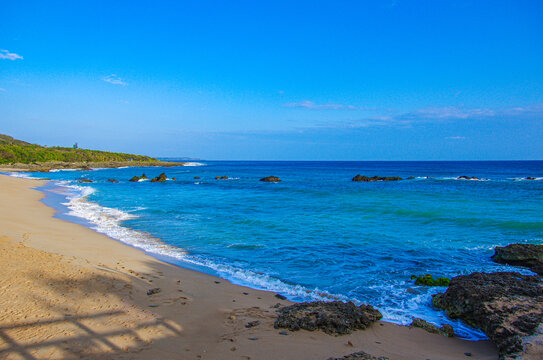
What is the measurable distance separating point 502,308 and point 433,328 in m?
1.40

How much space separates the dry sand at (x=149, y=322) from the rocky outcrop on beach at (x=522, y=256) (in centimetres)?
674

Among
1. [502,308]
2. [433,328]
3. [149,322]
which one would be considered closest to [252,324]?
[149,322]

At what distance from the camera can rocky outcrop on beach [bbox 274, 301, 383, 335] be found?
19.2ft

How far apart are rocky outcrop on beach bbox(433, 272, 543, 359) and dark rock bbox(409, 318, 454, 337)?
25.1 inches

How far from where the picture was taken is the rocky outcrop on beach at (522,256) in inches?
417

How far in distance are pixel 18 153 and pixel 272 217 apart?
308 ft

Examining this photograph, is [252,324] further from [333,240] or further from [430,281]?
[333,240]

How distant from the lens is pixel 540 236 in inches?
588

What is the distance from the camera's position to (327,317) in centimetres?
599

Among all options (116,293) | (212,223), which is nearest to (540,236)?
(212,223)

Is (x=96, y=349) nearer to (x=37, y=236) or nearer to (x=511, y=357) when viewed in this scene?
(x=511, y=357)

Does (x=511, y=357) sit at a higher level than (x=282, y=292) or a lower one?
higher

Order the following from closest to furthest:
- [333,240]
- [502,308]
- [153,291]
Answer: [502,308]
[153,291]
[333,240]

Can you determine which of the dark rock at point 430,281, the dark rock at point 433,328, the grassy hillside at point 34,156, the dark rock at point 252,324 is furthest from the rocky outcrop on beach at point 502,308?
the grassy hillside at point 34,156
